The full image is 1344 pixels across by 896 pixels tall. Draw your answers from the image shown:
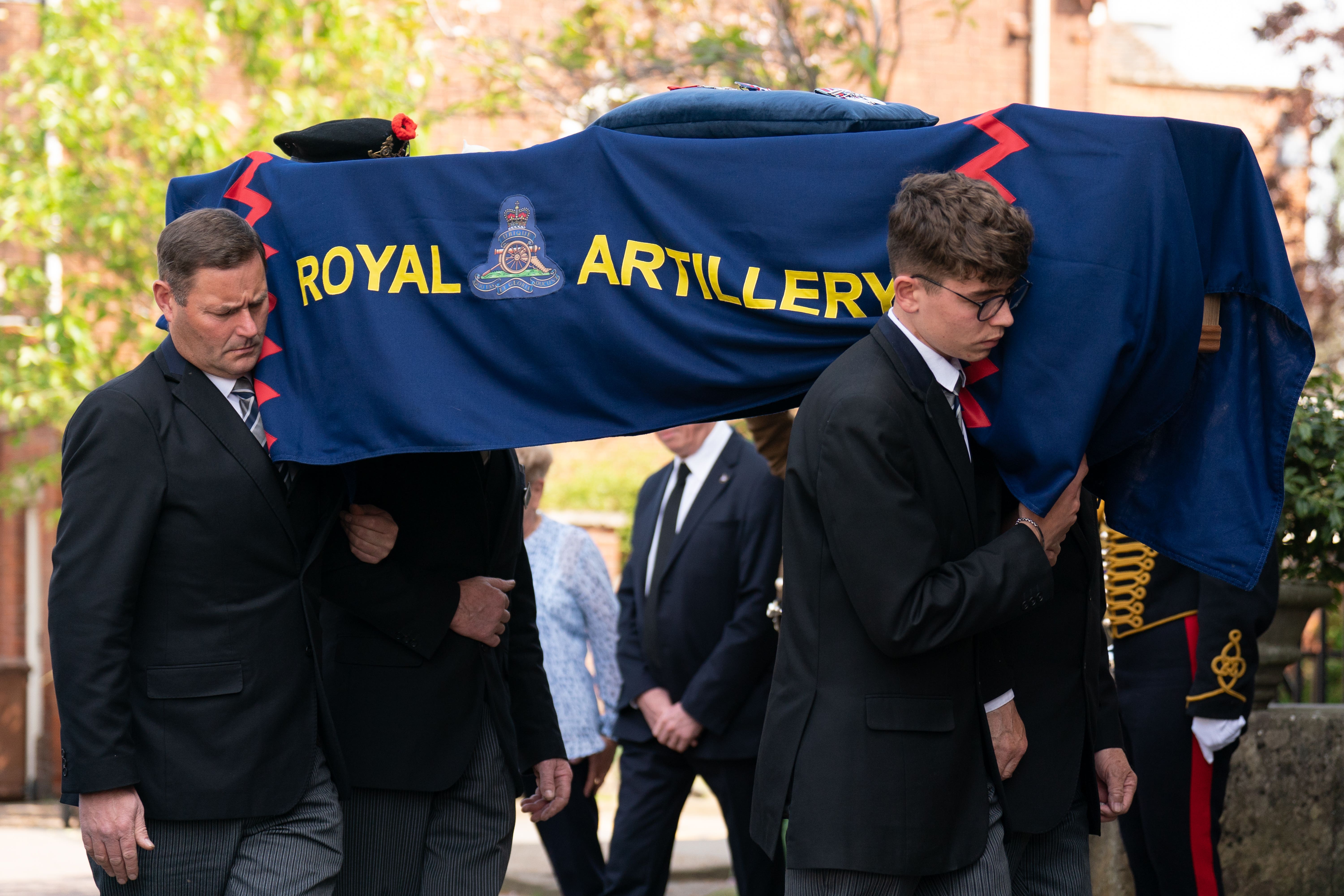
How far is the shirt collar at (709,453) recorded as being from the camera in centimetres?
548

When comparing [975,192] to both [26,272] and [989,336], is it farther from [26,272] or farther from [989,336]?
[26,272]

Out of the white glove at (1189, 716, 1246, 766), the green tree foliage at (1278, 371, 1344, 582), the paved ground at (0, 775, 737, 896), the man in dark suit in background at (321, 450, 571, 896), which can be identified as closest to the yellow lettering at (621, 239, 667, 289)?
the man in dark suit in background at (321, 450, 571, 896)

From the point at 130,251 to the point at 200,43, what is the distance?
1.56m

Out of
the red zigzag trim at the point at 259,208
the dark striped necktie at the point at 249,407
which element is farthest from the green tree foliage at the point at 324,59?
the dark striped necktie at the point at 249,407

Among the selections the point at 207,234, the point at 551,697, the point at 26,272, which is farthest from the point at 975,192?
the point at 26,272

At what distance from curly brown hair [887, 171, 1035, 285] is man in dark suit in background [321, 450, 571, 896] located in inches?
54.9

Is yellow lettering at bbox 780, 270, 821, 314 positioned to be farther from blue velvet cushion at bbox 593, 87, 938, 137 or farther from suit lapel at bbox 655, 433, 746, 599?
suit lapel at bbox 655, 433, 746, 599

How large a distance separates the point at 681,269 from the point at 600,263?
0.62ft

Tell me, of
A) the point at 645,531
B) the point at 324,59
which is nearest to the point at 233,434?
the point at 645,531

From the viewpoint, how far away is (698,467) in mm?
5492

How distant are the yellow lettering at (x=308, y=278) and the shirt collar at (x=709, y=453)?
241cm

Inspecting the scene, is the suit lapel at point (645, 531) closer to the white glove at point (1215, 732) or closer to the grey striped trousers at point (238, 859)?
the white glove at point (1215, 732)

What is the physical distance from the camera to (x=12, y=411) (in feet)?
31.3

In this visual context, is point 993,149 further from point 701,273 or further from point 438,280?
point 438,280
